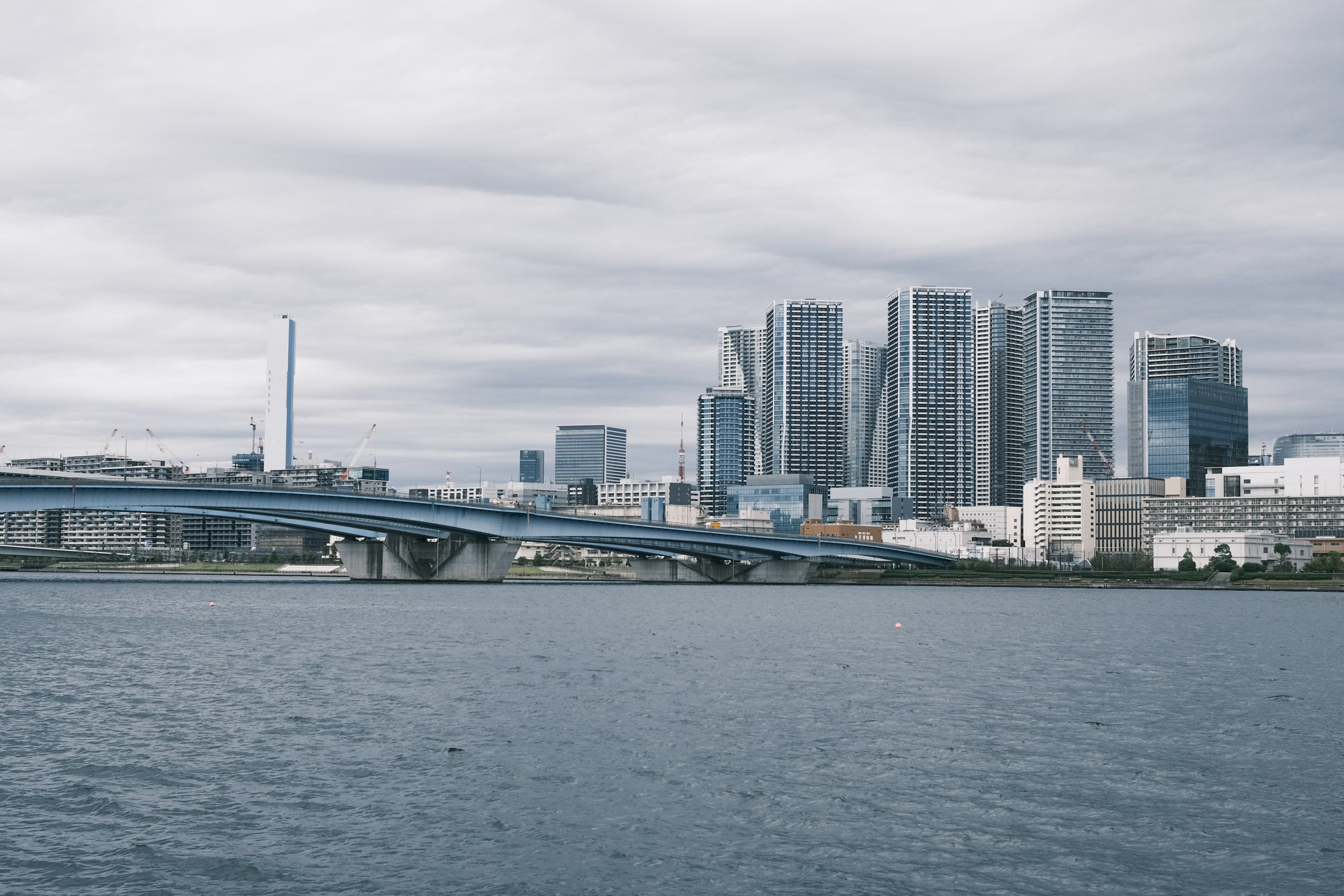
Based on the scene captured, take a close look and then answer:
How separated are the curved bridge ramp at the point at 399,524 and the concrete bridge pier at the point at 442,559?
0.34ft

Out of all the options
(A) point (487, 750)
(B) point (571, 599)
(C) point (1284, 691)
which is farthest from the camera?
(B) point (571, 599)

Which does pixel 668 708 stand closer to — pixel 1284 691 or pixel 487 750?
pixel 487 750

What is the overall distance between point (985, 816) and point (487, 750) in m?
14.2

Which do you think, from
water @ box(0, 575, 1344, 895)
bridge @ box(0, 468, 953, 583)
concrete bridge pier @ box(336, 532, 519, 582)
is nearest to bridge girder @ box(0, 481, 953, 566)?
bridge @ box(0, 468, 953, 583)

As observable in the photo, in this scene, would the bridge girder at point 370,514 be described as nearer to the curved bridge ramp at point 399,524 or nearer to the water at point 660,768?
the curved bridge ramp at point 399,524

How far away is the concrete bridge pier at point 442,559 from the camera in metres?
174

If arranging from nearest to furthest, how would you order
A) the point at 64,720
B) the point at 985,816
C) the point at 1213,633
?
the point at 985,816
the point at 64,720
the point at 1213,633

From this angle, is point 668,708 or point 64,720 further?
point 668,708

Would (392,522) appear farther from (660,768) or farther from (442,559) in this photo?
(660,768)

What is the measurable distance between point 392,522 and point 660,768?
13082 centimetres

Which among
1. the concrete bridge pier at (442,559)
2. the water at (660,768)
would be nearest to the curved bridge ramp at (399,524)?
the concrete bridge pier at (442,559)

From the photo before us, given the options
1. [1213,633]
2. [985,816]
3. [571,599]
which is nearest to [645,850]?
[985,816]

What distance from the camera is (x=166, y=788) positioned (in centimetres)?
3155

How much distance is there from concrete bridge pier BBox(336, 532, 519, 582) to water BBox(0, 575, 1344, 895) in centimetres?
9865
